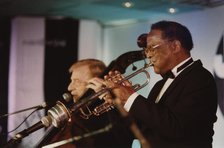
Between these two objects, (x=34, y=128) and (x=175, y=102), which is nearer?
(x=175, y=102)

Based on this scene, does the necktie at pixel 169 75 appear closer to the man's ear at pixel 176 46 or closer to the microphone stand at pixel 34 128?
the man's ear at pixel 176 46

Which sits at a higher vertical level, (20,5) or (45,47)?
(20,5)

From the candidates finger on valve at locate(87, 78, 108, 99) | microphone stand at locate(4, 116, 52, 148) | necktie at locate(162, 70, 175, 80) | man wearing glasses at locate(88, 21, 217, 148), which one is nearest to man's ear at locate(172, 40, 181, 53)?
man wearing glasses at locate(88, 21, 217, 148)

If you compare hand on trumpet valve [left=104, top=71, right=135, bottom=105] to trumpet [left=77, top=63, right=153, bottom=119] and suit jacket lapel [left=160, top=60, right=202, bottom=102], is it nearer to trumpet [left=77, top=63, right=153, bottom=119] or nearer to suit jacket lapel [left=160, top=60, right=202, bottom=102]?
trumpet [left=77, top=63, right=153, bottom=119]

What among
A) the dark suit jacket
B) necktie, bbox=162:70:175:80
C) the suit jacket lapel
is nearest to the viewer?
the dark suit jacket

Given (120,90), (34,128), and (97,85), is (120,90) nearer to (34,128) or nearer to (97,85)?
(97,85)

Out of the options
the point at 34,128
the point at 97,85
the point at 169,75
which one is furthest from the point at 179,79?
the point at 34,128

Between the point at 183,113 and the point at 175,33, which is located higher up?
the point at 175,33

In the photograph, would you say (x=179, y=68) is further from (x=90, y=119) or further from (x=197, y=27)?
(x=197, y=27)

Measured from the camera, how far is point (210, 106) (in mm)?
2365

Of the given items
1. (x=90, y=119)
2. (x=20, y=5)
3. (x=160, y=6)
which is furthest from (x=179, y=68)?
(x=20, y=5)

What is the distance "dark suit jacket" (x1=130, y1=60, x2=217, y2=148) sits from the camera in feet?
7.49

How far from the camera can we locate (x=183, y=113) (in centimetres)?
230

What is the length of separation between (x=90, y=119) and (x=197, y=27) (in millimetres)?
1582
